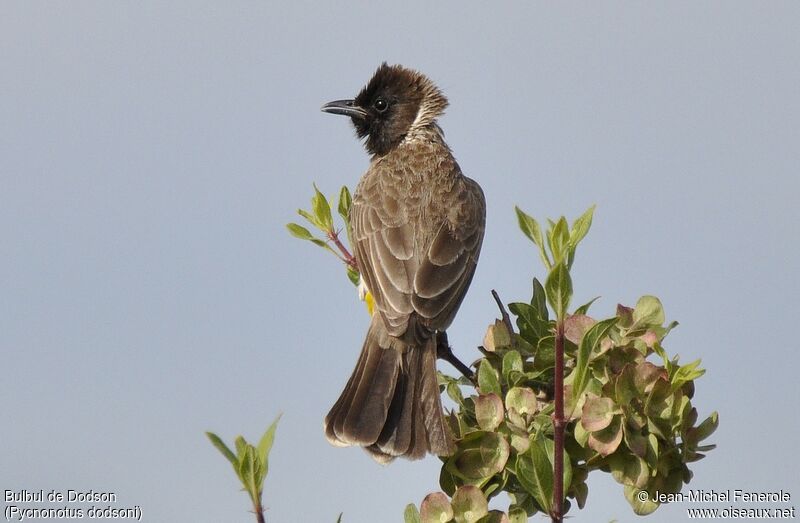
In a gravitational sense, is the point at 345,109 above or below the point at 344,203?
above

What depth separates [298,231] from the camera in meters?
3.88

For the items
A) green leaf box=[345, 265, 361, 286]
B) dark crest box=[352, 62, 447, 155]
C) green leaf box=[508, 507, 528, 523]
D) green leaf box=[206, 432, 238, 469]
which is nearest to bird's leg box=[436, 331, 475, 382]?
green leaf box=[345, 265, 361, 286]

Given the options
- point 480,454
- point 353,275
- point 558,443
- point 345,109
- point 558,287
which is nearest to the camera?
point 558,443

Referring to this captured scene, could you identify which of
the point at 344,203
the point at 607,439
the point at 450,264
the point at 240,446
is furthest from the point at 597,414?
the point at 450,264

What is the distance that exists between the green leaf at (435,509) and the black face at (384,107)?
3872 mm

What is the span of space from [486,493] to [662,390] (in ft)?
1.73

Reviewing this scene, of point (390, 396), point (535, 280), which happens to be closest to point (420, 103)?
point (390, 396)

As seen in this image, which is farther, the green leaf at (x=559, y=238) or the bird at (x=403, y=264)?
the bird at (x=403, y=264)

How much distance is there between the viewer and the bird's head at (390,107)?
6.25m

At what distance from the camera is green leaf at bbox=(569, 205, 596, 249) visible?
2438 mm

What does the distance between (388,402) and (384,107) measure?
8.87 feet

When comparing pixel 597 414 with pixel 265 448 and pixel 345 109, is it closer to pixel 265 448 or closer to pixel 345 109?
pixel 265 448

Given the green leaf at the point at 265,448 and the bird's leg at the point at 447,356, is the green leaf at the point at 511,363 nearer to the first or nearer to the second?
the bird's leg at the point at 447,356

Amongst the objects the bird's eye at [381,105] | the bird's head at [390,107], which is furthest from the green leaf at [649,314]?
the bird's eye at [381,105]
